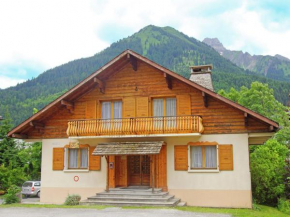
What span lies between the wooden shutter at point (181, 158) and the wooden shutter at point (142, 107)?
2513 mm

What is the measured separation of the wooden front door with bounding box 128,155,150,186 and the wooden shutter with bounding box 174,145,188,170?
5.46ft

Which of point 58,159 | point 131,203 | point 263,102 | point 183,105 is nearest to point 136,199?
point 131,203

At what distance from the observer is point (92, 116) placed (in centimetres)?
2003

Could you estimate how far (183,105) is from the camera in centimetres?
1881

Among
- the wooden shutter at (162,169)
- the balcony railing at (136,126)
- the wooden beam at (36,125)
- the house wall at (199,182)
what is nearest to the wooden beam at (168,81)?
the balcony railing at (136,126)

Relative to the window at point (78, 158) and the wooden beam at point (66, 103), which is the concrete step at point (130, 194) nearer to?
the window at point (78, 158)

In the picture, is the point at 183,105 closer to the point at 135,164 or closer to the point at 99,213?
the point at 135,164

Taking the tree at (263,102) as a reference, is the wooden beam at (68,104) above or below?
below

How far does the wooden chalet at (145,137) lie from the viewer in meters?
17.6

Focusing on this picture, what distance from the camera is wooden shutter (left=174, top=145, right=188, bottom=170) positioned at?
18.4 m

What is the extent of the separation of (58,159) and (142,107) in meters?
5.63

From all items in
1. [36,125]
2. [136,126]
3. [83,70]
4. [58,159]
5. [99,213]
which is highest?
[83,70]

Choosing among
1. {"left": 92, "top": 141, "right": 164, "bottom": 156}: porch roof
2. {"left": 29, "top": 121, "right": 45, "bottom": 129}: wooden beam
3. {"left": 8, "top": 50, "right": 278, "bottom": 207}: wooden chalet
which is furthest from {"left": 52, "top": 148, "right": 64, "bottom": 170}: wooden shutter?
{"left": 92, "top": 141, "right": 164, "bottom": 156}: porch roof

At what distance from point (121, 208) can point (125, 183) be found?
3.59m
